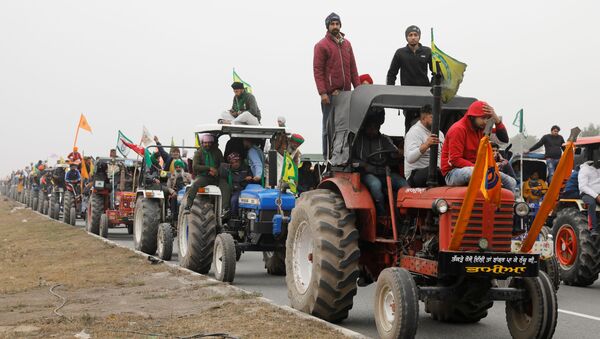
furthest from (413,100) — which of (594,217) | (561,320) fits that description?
(594,217)

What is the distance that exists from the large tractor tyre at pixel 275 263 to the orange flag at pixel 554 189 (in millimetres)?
7546

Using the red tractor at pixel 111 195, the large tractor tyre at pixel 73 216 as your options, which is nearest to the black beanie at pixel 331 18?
the red tractor at pixel 111 195

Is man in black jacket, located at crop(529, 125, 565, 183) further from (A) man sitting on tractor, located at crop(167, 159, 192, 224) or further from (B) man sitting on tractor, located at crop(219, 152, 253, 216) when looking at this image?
(B) man sitting on tractor, located at crop(219, 152, 253, 216)

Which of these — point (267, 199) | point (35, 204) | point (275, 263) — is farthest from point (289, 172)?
point (35, 204)

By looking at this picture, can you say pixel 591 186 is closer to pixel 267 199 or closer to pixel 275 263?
pixel 267 199

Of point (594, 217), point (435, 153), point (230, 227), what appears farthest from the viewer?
point (230, 227)

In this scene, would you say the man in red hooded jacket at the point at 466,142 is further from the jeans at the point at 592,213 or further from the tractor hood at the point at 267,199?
the jeans at the point at 592,213

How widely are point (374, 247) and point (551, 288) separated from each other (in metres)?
2.23

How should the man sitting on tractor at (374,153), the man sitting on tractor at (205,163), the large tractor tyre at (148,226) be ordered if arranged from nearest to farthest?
the man sitting on tractor at (374,153), the man sitting on tractor at (205,163), the large tractor tyre at (148,226)

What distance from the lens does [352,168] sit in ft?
31.9

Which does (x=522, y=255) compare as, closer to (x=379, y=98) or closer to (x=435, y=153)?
(x=435, y=153)

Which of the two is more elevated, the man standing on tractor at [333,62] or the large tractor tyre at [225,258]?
the man standing on tractor at [333,62]

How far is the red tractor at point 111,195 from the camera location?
2500 cm

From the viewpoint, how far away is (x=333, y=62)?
37.1 feet
